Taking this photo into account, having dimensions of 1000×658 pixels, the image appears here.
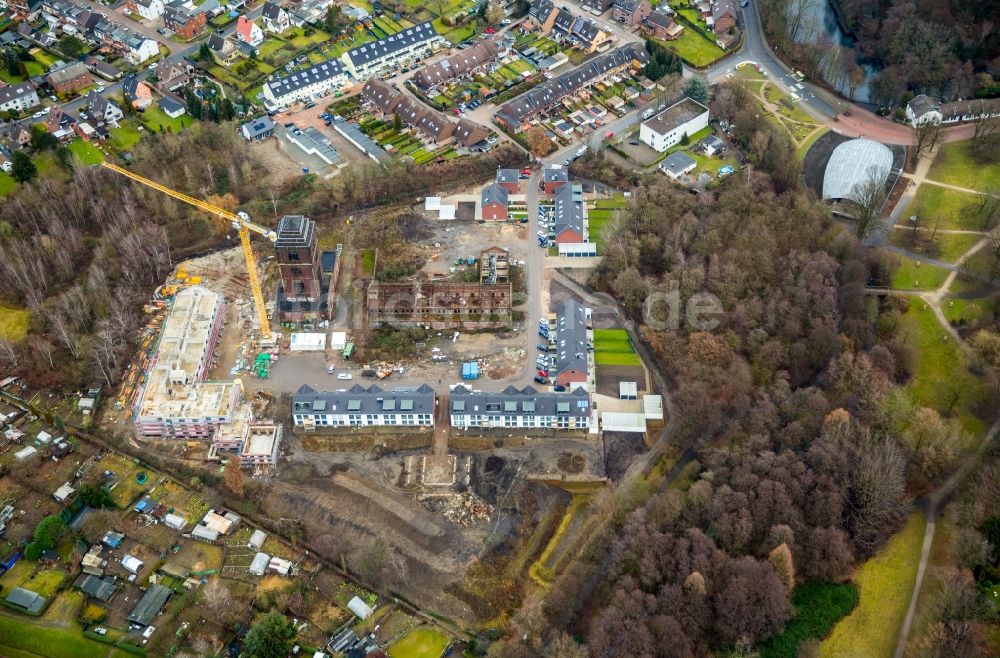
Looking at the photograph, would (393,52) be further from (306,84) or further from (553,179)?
(553,179)

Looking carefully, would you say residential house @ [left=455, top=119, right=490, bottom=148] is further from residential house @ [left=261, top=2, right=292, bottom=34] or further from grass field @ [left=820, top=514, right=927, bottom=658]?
grass field @ [left=820, top=514, right=927, bottom=658]

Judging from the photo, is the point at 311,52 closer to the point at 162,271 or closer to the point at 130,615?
the point at 162,271

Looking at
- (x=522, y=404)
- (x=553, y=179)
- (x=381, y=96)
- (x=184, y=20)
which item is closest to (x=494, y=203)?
(x=553, y=179)

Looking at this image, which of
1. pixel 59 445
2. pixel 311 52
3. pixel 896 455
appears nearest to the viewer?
pixel 896 455

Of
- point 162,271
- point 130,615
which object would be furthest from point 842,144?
point 130,615

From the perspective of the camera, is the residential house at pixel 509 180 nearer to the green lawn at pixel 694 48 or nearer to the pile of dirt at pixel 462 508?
the green lawn at pixel 694 48

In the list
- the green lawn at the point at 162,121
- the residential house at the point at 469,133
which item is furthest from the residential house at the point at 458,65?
the green lawn at the point at 162,121
